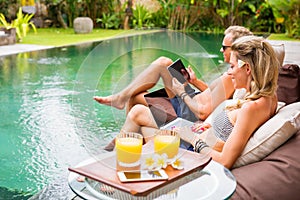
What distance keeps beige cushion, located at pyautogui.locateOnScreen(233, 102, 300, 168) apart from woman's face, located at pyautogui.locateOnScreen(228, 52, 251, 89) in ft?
0.71

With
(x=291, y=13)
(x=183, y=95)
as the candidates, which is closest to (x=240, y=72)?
(x=183, y=95)

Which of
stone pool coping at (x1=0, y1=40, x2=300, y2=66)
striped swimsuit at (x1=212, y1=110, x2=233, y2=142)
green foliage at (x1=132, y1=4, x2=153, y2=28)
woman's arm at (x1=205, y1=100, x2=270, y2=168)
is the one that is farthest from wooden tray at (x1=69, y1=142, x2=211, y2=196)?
green foliage at (x1=132, y1=4, x2=153, y2=28)

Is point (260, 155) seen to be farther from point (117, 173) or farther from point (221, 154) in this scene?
point (117, 173)

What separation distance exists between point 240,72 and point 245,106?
0.20 m

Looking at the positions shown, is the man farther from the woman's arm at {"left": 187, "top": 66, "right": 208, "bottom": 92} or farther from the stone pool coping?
the stone pool coping

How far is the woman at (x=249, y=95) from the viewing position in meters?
2.05

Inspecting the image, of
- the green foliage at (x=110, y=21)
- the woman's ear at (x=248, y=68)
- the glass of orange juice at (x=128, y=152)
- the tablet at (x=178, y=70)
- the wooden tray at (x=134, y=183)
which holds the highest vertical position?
the woman's ear at (x=248, y=68)

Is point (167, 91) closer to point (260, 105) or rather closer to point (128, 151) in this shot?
point (260, 105)

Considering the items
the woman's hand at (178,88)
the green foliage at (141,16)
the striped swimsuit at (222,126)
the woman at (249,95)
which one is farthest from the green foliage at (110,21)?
the woman at (249,95)

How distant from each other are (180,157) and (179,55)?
2.39ft

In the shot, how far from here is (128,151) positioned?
5.28 feet

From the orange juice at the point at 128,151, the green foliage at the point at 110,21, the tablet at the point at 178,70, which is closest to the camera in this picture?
the orange juice at the point at 128,151

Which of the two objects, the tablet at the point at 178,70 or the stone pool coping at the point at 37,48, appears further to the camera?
the stone pool coping at the point at 37,48

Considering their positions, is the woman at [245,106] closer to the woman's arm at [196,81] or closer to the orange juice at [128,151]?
the orange juice at [128,151]
